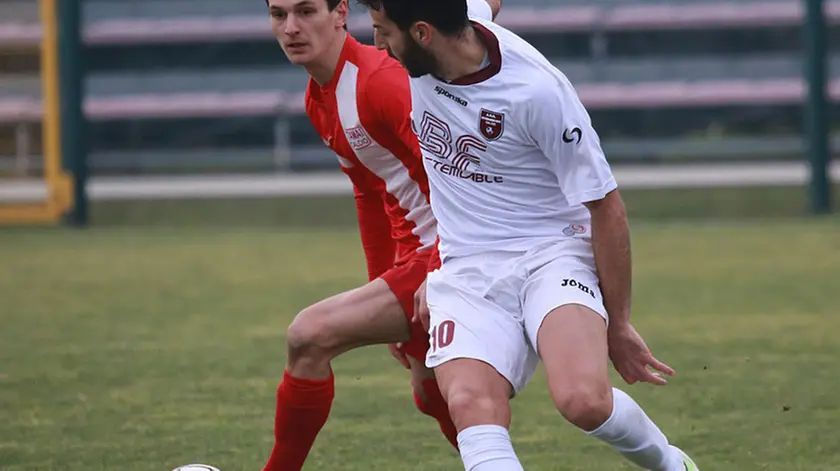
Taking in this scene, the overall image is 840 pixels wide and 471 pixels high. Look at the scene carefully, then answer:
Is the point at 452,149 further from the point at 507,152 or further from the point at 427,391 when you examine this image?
the point at 427,391

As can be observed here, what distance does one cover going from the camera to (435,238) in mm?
4012

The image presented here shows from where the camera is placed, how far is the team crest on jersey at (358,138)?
153 inches

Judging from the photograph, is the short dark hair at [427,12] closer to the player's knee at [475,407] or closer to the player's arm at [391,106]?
the player's arm at [391,106]

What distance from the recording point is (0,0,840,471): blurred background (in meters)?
4.93

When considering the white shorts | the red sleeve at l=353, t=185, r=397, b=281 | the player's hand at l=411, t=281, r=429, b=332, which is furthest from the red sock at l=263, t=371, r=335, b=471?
the white shorts

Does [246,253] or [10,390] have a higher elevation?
[10,390]

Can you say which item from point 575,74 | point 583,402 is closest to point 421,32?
point 583,402

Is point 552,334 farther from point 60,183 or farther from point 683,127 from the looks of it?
point 683,127

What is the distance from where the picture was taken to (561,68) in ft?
57.7

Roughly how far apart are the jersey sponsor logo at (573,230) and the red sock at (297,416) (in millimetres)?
908

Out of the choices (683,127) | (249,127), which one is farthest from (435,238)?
(249,127)

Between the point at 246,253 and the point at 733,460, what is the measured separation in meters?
8.13

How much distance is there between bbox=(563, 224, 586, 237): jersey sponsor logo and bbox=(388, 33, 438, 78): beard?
0.52m

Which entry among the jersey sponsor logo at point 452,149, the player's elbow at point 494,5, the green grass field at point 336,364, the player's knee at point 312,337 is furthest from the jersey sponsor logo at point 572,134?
the green grass field at point 336,364
